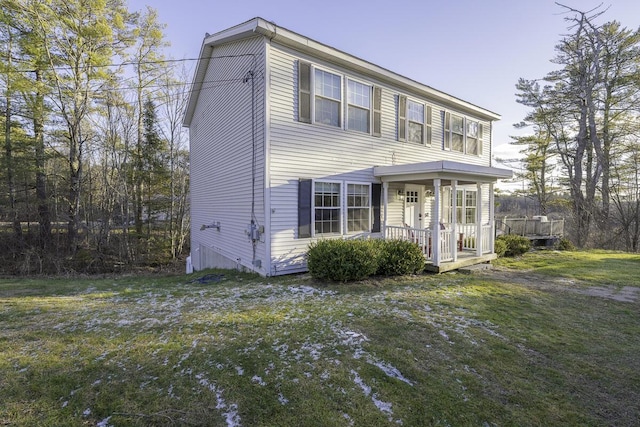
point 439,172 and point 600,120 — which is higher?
point 600,120

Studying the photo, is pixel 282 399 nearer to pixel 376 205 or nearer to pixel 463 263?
pixel 376 205

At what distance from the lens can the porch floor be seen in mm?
8009

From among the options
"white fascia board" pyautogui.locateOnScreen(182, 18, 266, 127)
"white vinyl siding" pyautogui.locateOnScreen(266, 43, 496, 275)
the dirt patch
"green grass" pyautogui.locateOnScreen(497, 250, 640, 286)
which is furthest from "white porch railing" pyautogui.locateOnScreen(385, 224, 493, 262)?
"white fascia board" pyautogui.locateOnScreen(182, 18, 266, 127)

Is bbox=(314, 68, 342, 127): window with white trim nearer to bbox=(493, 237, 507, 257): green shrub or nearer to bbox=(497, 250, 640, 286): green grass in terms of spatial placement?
bbox=(493, 237, 507, 257): green shrub

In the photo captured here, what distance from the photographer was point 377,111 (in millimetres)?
9477

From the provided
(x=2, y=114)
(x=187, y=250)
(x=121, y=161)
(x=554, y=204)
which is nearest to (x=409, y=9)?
(x=121, y=161)

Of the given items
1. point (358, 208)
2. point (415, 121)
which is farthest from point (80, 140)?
A: point (415, 121)

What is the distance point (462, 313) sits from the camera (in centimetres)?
507

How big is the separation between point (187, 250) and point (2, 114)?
11.0 meters

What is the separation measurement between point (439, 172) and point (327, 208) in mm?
3027

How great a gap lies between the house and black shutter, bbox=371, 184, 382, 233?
0.04 metres

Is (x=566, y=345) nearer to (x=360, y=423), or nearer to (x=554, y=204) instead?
(x=360, y=423)

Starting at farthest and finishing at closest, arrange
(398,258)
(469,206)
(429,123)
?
(469,206) < (429,123) < (398,258)

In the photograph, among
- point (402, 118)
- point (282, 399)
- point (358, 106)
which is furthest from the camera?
point (402, 118)
